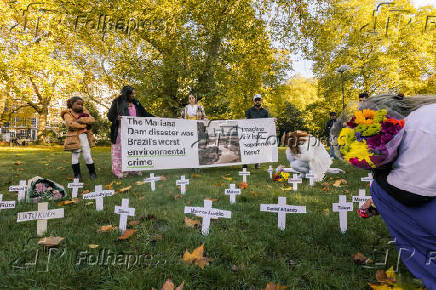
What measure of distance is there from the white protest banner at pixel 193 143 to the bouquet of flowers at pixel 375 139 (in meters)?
4.47

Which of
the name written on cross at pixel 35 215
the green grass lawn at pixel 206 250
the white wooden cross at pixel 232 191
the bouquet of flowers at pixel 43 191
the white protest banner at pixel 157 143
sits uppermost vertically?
the white protest banner at pixel 157 143

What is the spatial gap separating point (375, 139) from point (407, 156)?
0.61 ft

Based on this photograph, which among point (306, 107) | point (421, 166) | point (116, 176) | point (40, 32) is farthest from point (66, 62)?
point (306, 107)

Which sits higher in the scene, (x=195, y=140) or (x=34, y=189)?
(x=195, y=140)

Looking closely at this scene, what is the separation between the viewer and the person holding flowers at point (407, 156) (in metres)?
1.20

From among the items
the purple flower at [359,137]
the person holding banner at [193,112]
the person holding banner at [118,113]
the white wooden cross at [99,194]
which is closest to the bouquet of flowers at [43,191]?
the white wooden cross at [99,194]

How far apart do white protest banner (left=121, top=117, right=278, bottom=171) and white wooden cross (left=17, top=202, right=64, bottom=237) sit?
2.62m

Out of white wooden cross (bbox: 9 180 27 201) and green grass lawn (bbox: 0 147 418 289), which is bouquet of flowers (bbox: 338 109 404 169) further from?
white wooden cross (bbox: 9 180 27 201)

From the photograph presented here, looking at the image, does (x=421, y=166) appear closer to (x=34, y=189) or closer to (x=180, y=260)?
(x=180, y=260)

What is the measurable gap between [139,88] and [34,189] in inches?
290

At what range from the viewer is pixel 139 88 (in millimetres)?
9984

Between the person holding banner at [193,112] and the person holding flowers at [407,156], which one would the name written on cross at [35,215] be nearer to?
the person holding flowers at [407,156]

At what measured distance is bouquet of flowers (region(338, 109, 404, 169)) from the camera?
123 centimetres

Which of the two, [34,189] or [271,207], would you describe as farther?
[34,189]
